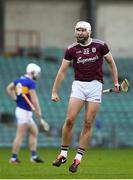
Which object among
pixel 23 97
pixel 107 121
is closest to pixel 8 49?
pixel 107 121

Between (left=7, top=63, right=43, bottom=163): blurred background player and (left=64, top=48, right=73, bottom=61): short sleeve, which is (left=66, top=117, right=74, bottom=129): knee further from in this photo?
(left=7, top=63, right=43, bottom=163): blurred background player

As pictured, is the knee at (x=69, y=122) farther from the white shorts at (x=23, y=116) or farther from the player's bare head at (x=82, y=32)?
the white shorts at (x=23, y=116)

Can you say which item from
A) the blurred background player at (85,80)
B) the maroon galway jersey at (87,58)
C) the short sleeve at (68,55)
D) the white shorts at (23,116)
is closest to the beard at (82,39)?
the blurred background player at (85,80)

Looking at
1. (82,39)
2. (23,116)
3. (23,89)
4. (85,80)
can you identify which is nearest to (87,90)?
(85,80)

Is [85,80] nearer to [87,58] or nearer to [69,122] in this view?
[87,58]

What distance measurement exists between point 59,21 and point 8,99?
5.89 m

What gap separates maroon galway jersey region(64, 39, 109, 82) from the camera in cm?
1343

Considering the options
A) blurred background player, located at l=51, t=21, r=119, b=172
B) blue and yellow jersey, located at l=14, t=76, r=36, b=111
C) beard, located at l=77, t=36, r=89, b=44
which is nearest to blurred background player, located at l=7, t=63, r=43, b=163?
blue and yellow jersey, located at l=14, t=76, r=36, b=111

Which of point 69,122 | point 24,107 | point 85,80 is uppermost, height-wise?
point 85,80

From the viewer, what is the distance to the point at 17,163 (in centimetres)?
1750

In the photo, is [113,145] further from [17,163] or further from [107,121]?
[17,163]

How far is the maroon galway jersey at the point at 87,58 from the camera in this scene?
529 inches

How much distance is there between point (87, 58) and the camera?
1343 cm

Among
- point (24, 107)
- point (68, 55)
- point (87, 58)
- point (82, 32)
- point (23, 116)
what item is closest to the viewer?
point (82, 32)
